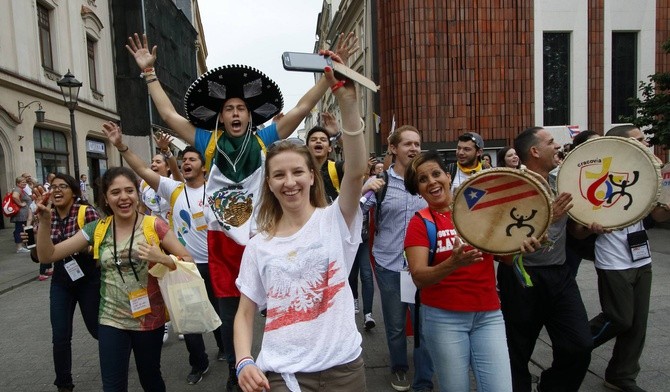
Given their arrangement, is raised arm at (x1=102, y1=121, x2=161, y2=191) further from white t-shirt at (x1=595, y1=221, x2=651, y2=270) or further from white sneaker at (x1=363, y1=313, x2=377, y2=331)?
white t-shirt at (x1=595, y1=221, x2=651, y2=270)

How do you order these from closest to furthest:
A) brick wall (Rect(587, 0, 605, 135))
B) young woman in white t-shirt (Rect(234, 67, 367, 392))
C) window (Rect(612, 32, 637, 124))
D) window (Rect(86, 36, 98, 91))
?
young woman in white t-shirt (Rect(234, 67, 367, 392)), brick wall (Rect(587, 0, 605, 135)), window (Rect(86, 36, 98, 91)), window (Rect(612, 32, 637, 124))

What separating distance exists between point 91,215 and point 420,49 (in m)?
22.2

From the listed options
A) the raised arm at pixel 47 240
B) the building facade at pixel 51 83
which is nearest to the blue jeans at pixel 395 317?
the raised arm at pixel 47 240

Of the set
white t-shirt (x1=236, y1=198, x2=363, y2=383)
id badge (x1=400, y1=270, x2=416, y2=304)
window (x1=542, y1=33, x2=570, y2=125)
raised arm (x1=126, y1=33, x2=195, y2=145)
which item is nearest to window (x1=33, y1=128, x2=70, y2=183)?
raised arm (x1=126, y1=33, x2=195, y2=145)

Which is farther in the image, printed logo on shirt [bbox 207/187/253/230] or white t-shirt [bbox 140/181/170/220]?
white t-shirt [bbox 140/181/170/220]

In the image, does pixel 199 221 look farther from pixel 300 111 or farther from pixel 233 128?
pixel 300 111

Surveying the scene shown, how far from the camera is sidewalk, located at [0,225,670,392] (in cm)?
423

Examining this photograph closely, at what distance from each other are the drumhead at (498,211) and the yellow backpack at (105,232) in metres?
2.04

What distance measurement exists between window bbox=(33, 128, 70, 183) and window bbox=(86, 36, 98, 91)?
4571 mm

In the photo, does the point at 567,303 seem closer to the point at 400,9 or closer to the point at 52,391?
the point at 52,391

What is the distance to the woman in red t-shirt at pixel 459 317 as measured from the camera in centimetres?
266

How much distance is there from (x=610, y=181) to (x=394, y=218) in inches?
65.5

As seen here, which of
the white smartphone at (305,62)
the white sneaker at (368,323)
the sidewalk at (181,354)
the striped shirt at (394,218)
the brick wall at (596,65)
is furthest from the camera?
the brick wall at (596,65)

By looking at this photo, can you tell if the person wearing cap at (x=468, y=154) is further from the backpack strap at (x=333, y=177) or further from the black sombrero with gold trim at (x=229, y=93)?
the black sombrero with gold trim at (x=229, y=93)
